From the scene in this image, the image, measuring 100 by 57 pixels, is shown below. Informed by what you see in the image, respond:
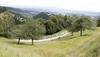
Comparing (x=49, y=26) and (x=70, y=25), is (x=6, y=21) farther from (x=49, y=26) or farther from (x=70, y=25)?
(x=70, y=25)

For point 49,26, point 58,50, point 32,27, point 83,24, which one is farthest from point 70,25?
point 58,50

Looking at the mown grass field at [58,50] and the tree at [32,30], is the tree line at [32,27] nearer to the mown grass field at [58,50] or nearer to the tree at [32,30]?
the tree at [32,30]

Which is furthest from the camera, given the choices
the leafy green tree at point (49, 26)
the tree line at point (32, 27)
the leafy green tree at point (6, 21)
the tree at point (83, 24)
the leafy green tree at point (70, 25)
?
the leafy green tree at point (49, 26)

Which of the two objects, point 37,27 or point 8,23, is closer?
point 37,27

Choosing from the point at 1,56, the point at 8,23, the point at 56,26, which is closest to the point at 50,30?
the point at 56,26

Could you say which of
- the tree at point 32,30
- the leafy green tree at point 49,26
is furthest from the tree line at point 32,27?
the leafy green tree at point 49,26

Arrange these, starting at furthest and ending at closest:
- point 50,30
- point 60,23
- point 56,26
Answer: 1. point 60,23
2. point 56,26
3. point 50,30

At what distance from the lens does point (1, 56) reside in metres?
7.18

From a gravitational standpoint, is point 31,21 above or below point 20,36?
above

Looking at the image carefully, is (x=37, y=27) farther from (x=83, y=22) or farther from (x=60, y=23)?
(x=60, y=23)

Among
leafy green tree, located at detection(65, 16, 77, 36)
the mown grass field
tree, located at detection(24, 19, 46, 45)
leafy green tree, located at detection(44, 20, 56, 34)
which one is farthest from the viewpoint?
leafy green tree, located at detection(44, 20, 56, 34)

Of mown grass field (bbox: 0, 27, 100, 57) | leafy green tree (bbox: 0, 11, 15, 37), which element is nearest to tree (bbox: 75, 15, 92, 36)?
mown grass field (bbox: 0, 27, 100, 57)

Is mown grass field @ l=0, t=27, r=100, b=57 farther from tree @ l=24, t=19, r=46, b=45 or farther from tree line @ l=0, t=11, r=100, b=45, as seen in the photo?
tree line @ l=0, t=11, r=100, b=45

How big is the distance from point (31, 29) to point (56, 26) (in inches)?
2496
